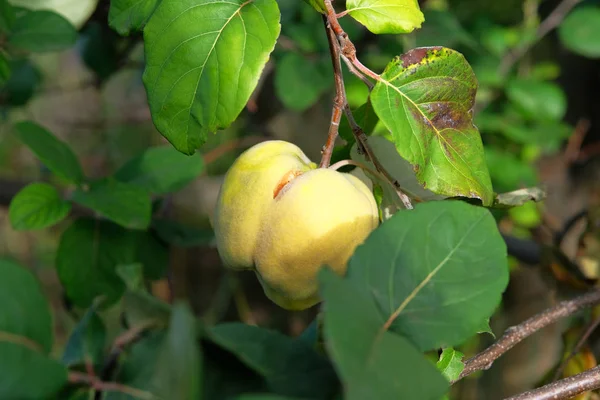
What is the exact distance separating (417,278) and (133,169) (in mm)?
687

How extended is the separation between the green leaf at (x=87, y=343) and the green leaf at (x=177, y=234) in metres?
0.61

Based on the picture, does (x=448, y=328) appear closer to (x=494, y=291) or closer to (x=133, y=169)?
(x=494, y=291)

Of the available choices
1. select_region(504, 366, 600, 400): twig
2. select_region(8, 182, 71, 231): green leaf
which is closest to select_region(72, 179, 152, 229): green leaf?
select_region(8, 182, 71, 231): green leaf

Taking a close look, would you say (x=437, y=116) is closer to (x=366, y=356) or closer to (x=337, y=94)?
(x=337, y=94)

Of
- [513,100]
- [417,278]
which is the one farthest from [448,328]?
[513,100]

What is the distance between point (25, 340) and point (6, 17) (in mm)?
604

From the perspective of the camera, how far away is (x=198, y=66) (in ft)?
1.89

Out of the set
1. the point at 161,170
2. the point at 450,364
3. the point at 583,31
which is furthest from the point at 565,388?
the point at 583,31

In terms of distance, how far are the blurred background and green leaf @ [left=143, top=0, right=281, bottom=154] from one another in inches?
6.5

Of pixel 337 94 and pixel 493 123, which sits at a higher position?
pixel 337 94

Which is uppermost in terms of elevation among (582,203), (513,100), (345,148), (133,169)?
(345,148)

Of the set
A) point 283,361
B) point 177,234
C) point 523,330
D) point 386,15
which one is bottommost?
point 177,234

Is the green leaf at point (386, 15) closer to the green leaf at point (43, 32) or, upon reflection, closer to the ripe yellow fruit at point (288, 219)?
the ripe yellow fruit at point (288, 219)

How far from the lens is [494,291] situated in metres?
0.48
